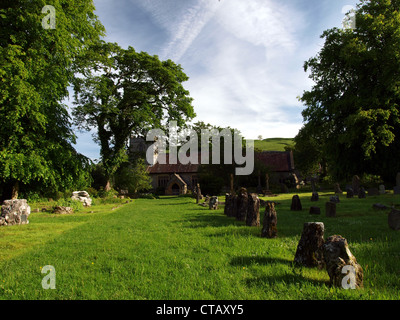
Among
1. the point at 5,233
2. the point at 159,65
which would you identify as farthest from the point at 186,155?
the point at 5,233

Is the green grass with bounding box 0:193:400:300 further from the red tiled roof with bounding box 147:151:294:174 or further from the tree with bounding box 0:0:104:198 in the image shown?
the red tiled roof with bounding box 147:151:294:174

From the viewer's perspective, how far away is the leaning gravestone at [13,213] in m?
12.1

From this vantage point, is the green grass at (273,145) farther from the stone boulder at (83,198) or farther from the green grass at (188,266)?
the green grass at (188,266)

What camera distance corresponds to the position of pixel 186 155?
189ft

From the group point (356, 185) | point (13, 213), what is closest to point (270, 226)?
point (13, 213)

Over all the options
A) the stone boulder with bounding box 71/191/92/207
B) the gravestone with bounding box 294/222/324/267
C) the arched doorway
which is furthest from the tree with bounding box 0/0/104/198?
the arched doorway

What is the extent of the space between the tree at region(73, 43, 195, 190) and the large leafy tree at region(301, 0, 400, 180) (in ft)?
56.2

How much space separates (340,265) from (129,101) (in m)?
31.3

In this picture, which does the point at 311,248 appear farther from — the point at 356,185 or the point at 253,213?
the point at 356,185

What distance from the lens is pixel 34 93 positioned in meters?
14.8

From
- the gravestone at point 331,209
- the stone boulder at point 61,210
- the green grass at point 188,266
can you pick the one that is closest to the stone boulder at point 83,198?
the stone boulder at point 61,210

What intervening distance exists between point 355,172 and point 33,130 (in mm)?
25429

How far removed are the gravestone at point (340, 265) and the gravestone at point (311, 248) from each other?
0.93 meters
